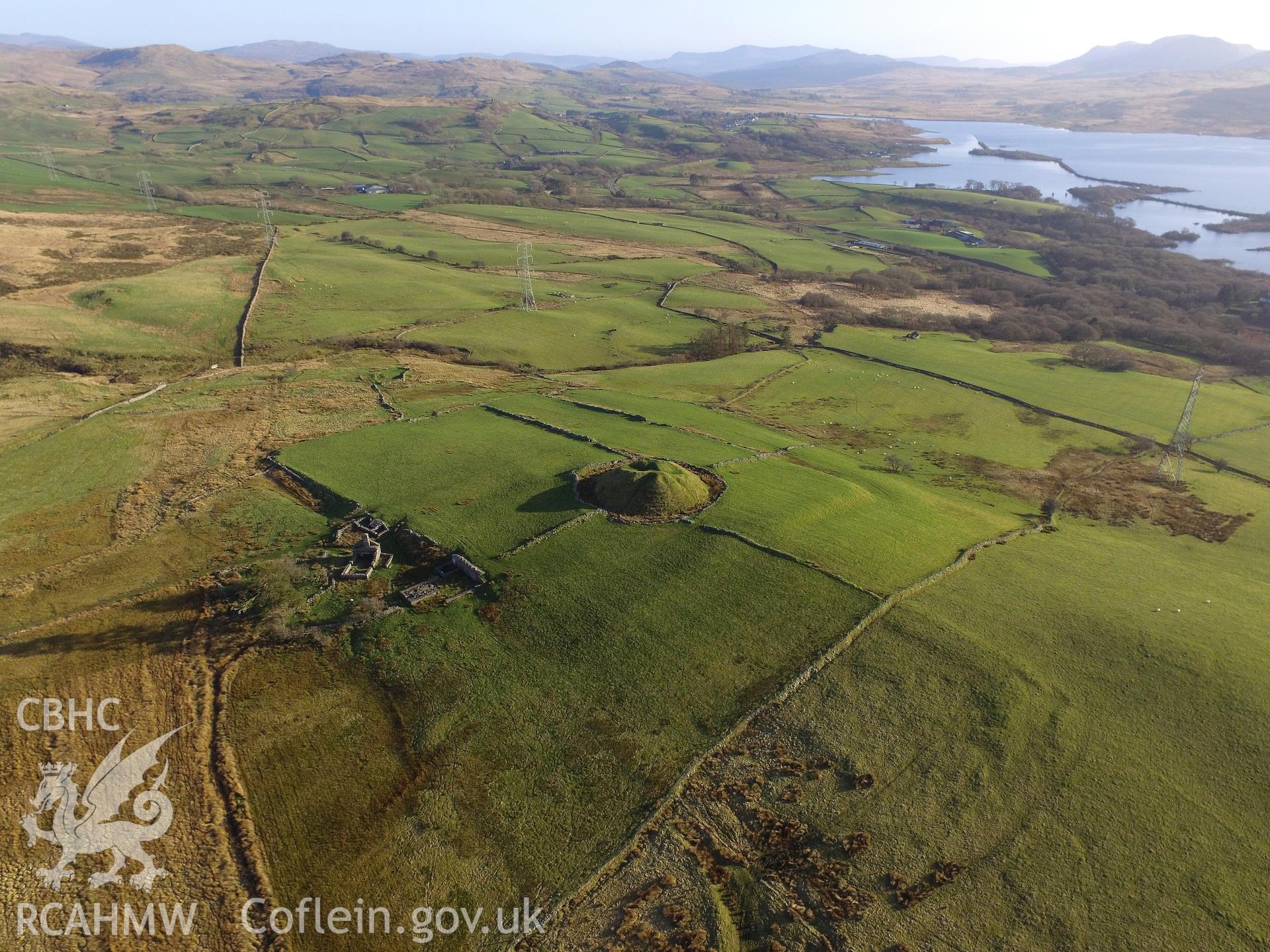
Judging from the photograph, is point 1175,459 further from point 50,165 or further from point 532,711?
point 50,165

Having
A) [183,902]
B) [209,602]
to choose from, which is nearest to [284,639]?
[209,602]

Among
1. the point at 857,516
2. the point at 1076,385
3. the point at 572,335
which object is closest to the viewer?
the point at 857,516

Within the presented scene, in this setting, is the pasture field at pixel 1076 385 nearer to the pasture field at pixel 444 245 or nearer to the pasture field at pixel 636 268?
the pasture field at pixel 636 268

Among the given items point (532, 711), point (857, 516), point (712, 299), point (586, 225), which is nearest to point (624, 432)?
point (857, 516)

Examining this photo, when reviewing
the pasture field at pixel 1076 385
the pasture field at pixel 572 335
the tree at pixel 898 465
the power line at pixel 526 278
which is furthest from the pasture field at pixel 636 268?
the tree at pixel 898 465

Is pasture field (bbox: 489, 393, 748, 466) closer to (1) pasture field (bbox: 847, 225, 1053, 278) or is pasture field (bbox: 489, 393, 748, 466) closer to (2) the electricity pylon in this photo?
(2) the electricity pylon

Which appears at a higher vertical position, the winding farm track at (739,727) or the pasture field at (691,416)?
the winding farm track at (739,727)

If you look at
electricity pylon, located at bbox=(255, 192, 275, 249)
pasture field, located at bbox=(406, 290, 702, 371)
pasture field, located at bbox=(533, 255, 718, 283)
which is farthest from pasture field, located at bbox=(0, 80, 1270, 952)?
pasture field, located at bbox=(533, 255, 718, 283)
